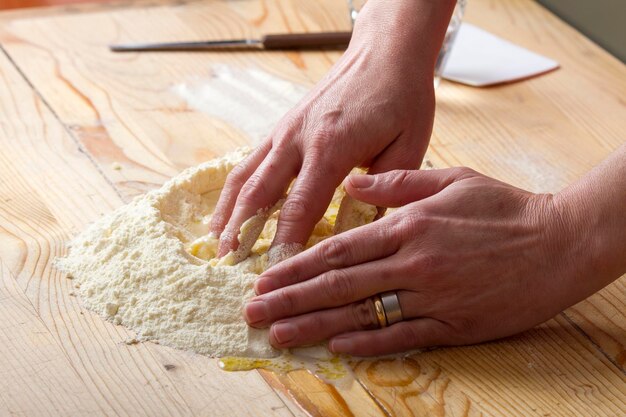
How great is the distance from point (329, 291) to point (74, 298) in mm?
315

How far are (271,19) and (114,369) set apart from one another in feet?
3.45

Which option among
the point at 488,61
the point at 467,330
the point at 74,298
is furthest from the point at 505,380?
the point at 488,61

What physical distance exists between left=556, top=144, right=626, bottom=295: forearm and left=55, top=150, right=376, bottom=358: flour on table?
26 centimetres

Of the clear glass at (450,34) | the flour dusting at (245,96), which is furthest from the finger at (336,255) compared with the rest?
the clear glass at (450,34)

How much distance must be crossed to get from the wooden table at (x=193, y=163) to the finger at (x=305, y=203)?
0.18m

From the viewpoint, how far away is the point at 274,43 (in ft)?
5.73

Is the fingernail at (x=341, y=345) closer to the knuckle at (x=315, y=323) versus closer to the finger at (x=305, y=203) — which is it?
the knuckle at (x=315, y=323)

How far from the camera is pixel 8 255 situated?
1156 millimetres

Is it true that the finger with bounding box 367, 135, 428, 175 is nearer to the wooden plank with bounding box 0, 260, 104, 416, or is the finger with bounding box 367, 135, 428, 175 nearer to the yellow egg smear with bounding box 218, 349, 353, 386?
the yellow egg smear with bounding box 218, 349, 353, 386

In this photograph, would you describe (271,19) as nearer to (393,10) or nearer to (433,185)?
(393,10)

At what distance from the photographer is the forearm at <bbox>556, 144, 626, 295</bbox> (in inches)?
40.3

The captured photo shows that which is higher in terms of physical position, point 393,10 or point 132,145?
A: point 393,10

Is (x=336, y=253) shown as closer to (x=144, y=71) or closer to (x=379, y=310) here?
(x=379, y=310)

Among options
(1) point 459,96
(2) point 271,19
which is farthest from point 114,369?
(2) point 271,19
